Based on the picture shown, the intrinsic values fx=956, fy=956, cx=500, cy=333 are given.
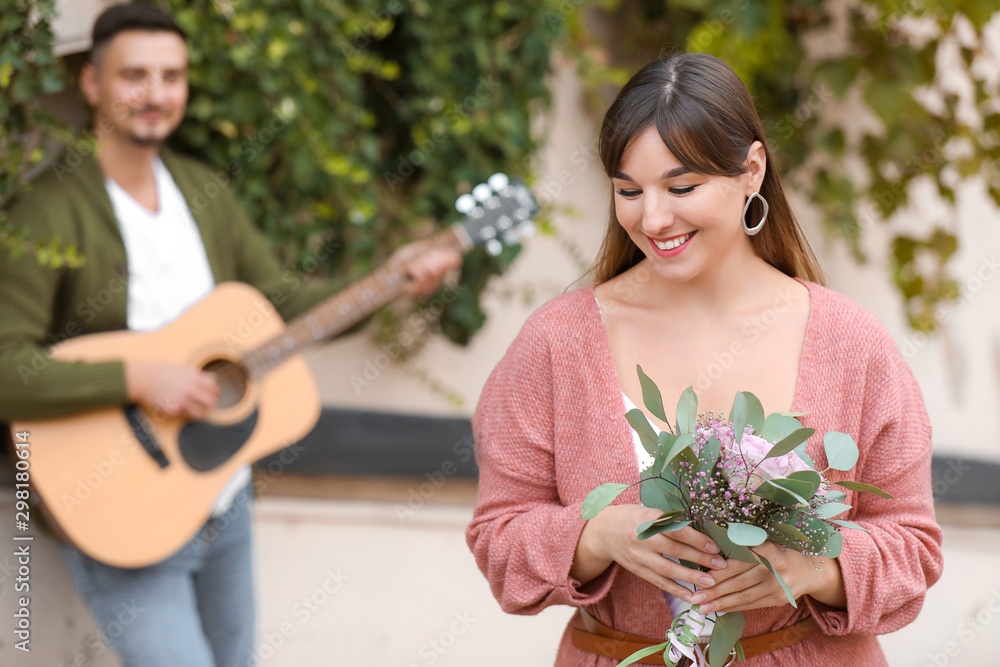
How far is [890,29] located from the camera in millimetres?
3645

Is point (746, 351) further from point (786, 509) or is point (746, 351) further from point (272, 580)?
point (272, 580)

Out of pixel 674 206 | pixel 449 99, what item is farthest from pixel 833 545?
pixel 449 99

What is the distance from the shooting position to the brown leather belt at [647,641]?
148cm

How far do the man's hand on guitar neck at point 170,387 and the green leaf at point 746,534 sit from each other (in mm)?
1534

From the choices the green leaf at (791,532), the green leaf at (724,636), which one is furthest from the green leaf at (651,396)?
the green leaf at (724,636)

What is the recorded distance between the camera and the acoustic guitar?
224 cm

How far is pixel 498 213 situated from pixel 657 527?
149 centimetres

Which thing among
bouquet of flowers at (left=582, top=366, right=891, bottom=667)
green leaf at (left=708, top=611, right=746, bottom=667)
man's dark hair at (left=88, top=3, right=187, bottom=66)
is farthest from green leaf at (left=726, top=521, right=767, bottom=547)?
man's dark hair at (left=88, top=3, right=187, bottom=66)

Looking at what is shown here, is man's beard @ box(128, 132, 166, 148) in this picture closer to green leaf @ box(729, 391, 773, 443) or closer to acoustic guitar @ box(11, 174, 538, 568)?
acoustic guitar @ box(11, 174, 538, 568)

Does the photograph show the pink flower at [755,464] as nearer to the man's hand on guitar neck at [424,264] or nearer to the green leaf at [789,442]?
the green leaf at [789,442]

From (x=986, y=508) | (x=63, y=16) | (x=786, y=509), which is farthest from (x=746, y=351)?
(x=986, y=508)

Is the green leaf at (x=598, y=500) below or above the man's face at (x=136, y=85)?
below

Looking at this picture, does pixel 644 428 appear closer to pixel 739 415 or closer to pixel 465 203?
pixel 739 415

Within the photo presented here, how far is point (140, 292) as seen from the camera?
242 centimetres
